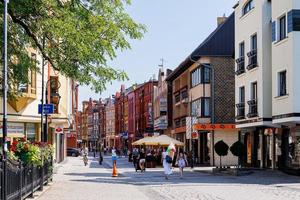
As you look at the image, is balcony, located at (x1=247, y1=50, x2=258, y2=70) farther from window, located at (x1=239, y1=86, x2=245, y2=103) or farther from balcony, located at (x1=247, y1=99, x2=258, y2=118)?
window, located at (x1=239, y1=86, x2=245, y2=103)

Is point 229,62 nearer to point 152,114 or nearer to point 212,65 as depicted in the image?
point 212,65

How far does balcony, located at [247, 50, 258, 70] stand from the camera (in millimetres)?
40938

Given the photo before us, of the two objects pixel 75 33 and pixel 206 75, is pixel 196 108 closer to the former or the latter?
pixel 206 75

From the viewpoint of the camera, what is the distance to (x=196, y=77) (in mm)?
58656

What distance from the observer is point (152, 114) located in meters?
99.2

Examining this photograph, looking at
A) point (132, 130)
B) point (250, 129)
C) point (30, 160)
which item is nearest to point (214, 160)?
point (250, 129)

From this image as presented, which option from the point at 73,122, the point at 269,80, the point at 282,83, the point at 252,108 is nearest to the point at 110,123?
the point at 73,122

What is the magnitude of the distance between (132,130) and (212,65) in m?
82.4

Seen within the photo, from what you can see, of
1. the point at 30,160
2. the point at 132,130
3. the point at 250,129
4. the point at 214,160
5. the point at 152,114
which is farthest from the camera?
the point at 132,130

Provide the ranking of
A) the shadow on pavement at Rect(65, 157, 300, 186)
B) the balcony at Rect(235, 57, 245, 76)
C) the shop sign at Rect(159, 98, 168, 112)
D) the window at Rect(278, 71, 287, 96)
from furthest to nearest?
the shop sign at Rect(159, 98, 168, 112), the balcony at Rect(235, 57, 245, 76), the window at Rect(278, 71, 287, 96), the shadow on pavement at Rect(65, 157, 300, 186)

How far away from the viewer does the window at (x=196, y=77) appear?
5669cm

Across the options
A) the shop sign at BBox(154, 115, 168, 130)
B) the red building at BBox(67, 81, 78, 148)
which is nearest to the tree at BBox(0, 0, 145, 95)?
the red building at BBox(67, 81, 78, 148)

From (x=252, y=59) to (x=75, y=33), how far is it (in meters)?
26.4

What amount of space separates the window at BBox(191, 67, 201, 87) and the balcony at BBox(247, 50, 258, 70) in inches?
576
